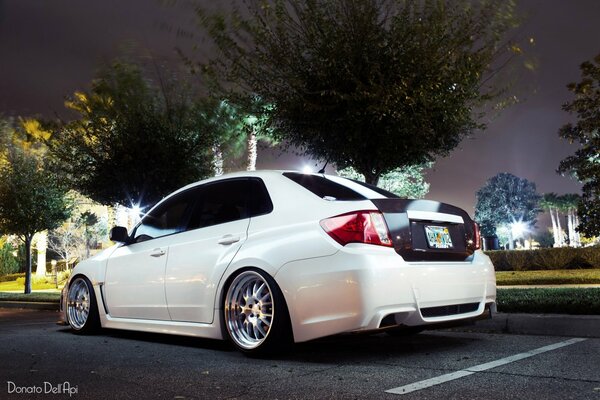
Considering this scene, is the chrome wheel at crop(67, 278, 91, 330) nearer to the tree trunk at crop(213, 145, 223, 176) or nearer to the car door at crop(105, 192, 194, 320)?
the car door at crop(105, 192, 194, 320)

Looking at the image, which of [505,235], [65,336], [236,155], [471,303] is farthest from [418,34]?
[505,235]

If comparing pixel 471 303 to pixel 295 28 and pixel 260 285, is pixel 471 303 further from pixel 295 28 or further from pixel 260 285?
pixel 295 28

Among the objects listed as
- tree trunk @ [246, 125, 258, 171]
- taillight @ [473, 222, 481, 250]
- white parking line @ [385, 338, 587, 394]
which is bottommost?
A: white parking line @ [385, 338, 587, 394]

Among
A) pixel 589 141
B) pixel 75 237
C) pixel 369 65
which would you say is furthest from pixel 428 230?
pixel 75 237

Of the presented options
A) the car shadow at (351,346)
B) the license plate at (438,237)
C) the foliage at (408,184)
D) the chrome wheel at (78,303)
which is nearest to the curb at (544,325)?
the car shadow at (351,346)

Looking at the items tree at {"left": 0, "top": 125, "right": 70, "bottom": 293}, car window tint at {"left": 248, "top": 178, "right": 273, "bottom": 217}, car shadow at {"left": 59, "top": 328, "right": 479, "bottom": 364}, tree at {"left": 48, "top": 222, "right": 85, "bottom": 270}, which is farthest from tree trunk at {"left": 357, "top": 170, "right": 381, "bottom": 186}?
tree at {"left": 48, "top": 222, "right": 85, "bottom": 270}

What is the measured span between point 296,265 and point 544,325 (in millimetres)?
3037

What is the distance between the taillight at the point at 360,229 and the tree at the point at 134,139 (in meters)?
11.4

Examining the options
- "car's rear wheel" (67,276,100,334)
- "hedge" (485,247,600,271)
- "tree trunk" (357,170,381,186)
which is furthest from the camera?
"hedge" (485,247,600,271)

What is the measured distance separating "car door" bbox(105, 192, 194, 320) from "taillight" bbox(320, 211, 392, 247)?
79.3 inches

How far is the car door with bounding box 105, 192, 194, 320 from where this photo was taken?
5.87 metres

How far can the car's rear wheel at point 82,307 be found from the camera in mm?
6746

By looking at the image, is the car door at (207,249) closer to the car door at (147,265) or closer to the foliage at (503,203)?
the car door at (147,265)

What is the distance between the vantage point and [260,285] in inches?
196
